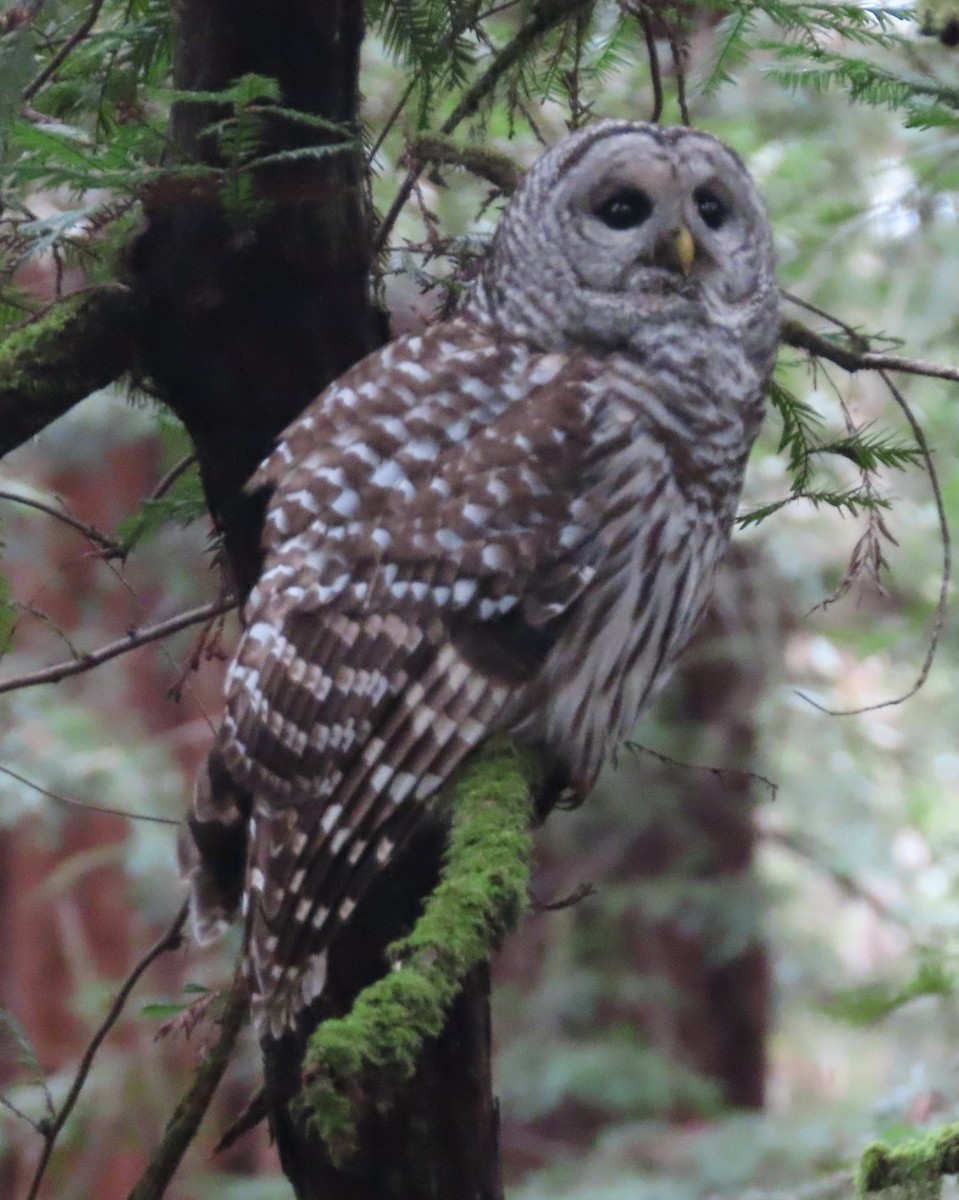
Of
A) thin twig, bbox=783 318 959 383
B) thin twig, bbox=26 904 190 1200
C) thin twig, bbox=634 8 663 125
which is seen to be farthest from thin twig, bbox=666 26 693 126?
thin twig, bbox=26 904 190 1200

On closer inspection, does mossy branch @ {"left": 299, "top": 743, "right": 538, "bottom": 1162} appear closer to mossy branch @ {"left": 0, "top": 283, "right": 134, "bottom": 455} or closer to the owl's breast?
the owl's breast

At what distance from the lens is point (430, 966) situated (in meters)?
1.68

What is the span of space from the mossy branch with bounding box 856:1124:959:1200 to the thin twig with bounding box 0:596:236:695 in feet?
5.11

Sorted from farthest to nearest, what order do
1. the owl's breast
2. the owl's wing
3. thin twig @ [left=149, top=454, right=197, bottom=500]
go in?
thin twig @ [left=149, top=454, right=197, bottom=500]
the owl's breast
the owl's wing

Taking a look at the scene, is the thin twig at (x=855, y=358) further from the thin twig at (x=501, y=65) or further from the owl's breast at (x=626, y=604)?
the thin twig at (x=501, y=65)

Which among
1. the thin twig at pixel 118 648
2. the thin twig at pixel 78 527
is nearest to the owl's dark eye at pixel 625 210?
the thin twig at pixel 118 648

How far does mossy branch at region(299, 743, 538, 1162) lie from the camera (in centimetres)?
148

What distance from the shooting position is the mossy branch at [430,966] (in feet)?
4.85

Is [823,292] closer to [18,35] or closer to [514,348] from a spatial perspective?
[514,348]

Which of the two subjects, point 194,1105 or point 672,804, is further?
point 672,804

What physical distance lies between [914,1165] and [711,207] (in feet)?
5.63

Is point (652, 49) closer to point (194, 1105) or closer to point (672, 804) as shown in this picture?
point (194, 1105)

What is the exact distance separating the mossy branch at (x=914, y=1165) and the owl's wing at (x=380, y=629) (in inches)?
33.6

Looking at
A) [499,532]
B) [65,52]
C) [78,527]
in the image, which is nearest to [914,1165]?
[499,532]
